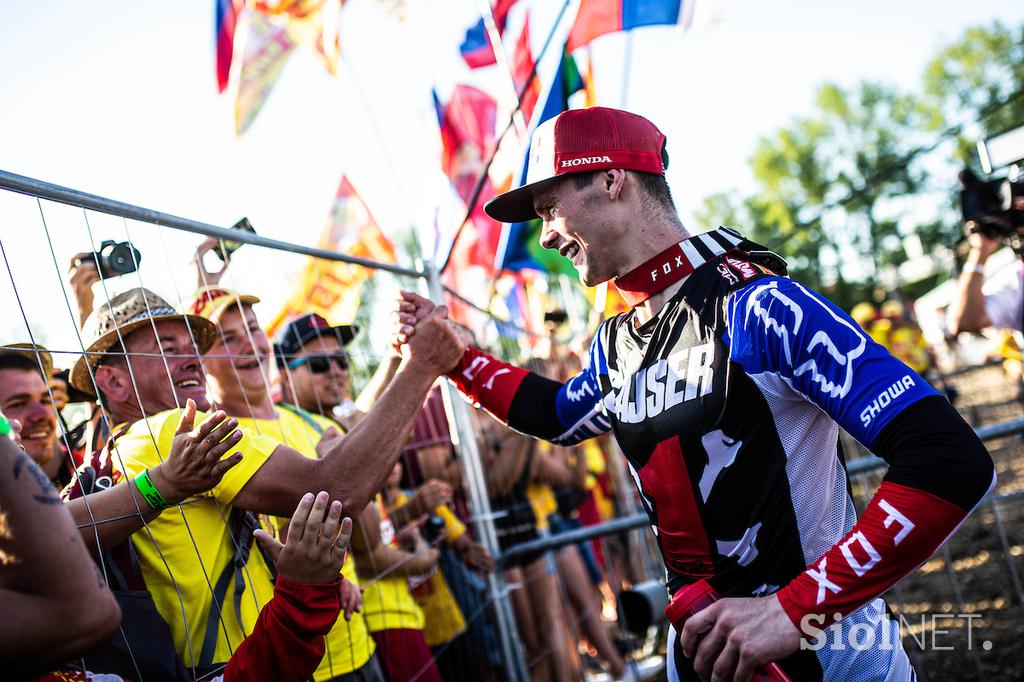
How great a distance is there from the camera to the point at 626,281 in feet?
7.14

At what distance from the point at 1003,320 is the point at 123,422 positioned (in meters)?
4.44

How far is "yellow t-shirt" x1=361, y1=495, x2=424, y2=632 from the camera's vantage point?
320 cm

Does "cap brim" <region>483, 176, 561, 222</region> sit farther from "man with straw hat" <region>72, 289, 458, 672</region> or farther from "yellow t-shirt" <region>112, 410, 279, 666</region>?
"yellow t-shirt" <region>112, 410, 279, 666</region>

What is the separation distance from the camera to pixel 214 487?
1.99 metres

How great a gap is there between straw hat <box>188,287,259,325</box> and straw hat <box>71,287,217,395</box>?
57 cm

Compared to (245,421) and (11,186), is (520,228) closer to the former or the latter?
(245,421)

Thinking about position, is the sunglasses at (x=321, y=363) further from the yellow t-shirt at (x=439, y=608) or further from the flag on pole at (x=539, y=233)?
the flag on pole at (x=539, y=233)

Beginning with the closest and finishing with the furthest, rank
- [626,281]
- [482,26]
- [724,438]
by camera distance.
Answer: [724,438] → [626,281] → [482,26]

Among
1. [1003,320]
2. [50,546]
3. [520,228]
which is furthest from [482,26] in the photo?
[50,546]

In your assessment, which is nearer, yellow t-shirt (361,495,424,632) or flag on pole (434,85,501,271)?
yellow t-shirt (361,495,424,632)

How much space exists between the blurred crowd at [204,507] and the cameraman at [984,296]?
2.91 m

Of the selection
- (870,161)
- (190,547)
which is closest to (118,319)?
(190,547)

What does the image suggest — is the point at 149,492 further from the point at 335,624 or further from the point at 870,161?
the point at 870,161

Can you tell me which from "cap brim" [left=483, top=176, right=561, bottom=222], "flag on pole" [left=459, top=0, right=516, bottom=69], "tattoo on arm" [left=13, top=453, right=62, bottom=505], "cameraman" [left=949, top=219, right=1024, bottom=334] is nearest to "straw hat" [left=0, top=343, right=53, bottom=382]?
"tattoo on arm" [left=13, top=453, right=62, bottom=505]
